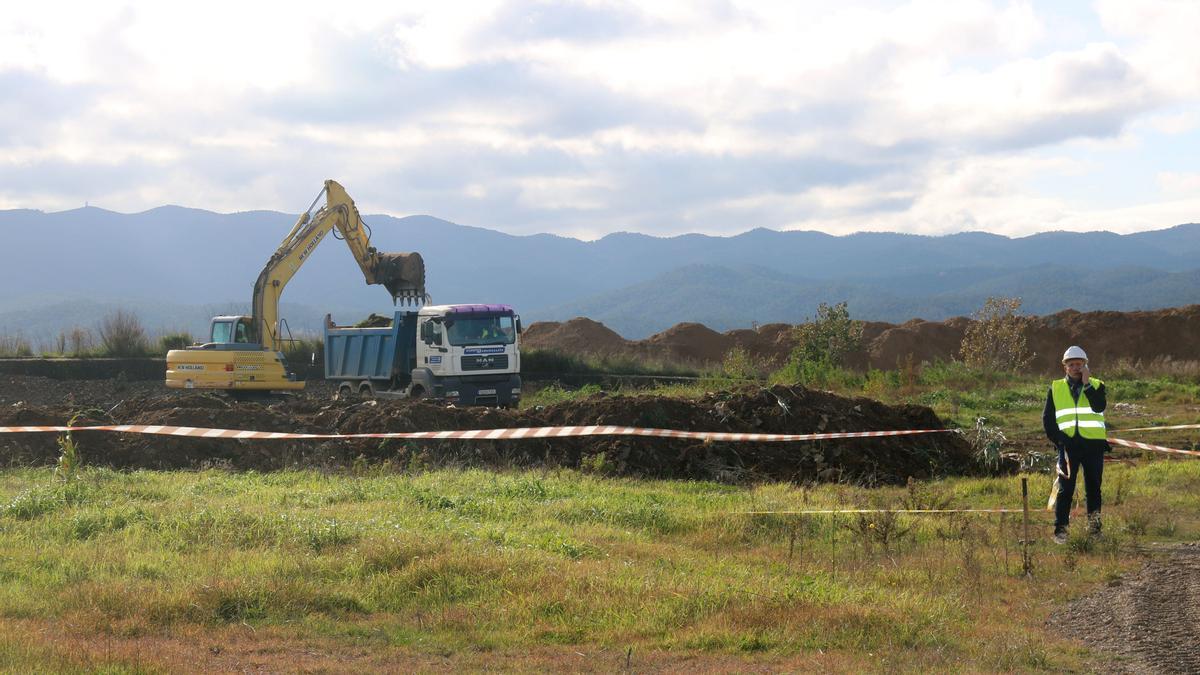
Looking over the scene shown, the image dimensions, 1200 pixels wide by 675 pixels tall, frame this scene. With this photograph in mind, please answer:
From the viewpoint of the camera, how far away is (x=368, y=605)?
26.3 feet

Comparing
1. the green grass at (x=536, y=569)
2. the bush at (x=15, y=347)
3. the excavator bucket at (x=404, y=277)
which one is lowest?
the green grass at (x=536, y=569)

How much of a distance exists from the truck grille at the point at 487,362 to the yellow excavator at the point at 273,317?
5612 millimetres

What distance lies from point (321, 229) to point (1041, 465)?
69.3ft

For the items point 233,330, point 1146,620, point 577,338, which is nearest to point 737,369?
point 233,330

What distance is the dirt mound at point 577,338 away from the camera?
59719mm

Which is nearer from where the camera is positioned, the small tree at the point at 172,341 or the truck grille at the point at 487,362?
the truck grille at the point at 487,362

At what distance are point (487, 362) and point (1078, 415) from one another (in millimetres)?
16705

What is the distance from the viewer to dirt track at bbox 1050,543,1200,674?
688 centimetres

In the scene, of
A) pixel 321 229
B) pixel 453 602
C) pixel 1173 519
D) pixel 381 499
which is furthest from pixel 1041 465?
pixel 321 229

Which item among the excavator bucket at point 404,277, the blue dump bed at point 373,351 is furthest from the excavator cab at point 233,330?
the excavator bucket at point 404,277

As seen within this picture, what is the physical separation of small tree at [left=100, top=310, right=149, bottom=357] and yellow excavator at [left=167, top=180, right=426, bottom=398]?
11.3 meters

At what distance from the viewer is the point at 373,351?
94.0ft

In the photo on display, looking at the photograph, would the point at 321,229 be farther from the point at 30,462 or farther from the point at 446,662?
the point at 446,662

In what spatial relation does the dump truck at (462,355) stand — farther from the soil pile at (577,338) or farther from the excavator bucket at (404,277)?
the soil pile at (577,338)
